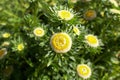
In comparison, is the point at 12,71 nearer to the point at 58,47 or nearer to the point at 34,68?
the point at 34,68

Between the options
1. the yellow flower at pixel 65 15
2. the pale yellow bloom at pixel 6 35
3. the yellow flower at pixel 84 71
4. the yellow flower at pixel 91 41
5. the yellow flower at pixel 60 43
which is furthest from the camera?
the pale yellow bloom at pixel 6 35

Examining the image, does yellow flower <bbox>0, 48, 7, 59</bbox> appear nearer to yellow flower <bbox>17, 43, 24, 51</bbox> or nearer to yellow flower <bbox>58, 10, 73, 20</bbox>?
yellow flower <bbox>17, 43, 24, 51</bbox>

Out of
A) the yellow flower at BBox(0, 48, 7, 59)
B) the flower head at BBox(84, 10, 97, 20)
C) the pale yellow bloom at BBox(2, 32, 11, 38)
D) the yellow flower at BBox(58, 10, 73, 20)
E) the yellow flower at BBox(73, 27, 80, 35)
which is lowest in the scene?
the yellow flower at BBox(0, 48, 7, 59)

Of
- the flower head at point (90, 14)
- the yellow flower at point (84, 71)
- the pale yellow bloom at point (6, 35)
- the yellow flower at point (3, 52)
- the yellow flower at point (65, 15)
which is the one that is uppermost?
the flower head at point (90, 14)

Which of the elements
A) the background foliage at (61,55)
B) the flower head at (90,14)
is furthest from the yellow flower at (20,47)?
the flower head at (90,14)

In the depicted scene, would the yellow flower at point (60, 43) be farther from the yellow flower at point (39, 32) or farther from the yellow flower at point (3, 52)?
the yellow flower at point (3, 52)

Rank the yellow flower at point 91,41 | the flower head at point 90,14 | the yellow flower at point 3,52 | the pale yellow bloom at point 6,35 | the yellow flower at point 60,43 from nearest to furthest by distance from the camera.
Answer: the yellow flower at point 60,43 → the yellow flower at point 91,41 → the yellow flower at point 3,52 → the flower head at point 90,14 → the pale yellow bloom at point 6,35

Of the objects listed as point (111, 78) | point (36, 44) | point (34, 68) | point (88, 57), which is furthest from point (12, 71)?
point (111, 78)

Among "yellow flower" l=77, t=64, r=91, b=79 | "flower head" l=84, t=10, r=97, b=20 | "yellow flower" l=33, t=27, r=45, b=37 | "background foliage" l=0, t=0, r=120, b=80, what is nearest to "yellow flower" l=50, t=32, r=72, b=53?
"background foliage" l=0, t=0, r=120, b=80
